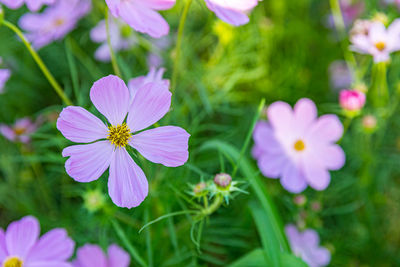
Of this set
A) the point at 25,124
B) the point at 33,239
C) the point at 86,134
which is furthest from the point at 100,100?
the point at 25,124

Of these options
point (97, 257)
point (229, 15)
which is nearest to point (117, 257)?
point (97, 257)

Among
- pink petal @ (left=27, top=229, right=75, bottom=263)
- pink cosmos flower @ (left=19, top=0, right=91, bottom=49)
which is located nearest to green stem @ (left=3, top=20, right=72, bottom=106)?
pink petal @ (left=27, top=229, right=75, bottom=263)

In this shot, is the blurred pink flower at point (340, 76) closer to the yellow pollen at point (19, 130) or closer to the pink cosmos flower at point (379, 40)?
the pink cosmos flower at point (379, 40)

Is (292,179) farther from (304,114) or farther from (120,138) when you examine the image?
(120,138)

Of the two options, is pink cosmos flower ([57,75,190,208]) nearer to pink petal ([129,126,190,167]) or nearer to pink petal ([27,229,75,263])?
pink petal ([129,126,190,167])

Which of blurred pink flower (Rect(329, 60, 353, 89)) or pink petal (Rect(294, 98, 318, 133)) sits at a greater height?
pink petal (Rect(294, 98, 318, 133))
